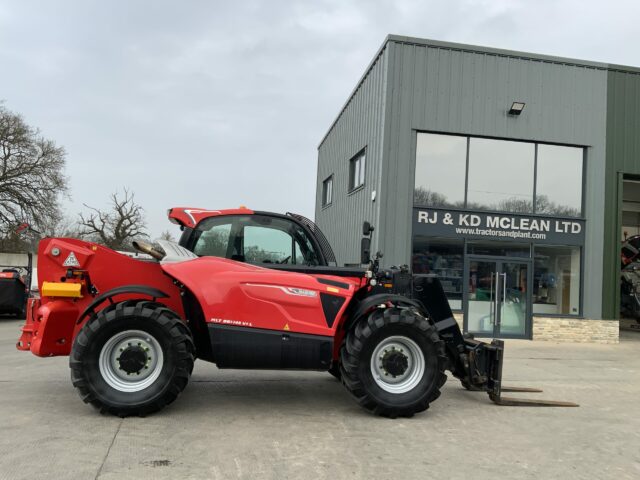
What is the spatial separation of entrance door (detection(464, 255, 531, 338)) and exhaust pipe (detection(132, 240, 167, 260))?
947 cm

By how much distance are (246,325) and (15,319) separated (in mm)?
13658

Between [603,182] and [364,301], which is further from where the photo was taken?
[603,182]

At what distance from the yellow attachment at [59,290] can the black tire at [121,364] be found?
483 mm

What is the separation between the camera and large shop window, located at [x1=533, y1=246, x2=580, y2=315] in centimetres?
1356

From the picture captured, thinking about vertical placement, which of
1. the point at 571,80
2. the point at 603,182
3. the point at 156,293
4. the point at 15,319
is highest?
the point at 571,80

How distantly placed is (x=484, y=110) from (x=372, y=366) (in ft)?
32.4

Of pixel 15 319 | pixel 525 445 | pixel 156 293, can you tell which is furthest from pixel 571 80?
pixel 15 319

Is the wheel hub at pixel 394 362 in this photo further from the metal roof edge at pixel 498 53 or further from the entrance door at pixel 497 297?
the metal roof edge at pixel 498 53

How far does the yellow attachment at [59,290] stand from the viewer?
17.1 feet

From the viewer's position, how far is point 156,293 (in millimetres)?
5234

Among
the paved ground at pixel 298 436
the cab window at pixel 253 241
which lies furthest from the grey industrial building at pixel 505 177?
the cab window at pixel 253 241

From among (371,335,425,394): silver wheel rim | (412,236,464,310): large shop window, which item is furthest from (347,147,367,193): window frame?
(371,335,425,394): silver wheel rim

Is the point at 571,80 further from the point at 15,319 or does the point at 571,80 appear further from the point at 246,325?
the point at 15,319

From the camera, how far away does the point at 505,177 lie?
13.5 metres
